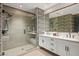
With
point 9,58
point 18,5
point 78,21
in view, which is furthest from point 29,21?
point 78,21

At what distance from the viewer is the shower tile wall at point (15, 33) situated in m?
2.10

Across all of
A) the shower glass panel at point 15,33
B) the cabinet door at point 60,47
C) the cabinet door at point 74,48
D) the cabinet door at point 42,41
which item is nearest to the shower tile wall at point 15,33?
the shower glass panel at point 15,33

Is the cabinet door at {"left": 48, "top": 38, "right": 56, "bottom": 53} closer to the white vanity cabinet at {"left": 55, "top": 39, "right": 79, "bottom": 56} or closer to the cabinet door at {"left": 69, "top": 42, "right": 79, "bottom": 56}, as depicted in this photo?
the white vanity cabinet at {"left": 55, "top": 39, "right": 79, "bottom": 56}

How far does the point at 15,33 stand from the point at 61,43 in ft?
3.92

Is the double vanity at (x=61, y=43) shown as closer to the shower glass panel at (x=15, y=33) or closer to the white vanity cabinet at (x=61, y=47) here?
the white vanity cabinet at (x=61, y=47)

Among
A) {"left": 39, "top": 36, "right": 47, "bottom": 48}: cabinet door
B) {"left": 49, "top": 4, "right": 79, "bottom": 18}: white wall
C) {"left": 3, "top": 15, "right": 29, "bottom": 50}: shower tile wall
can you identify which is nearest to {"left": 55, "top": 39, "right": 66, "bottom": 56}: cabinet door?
{"left": 39, "top": 36, "right": 47, "bottom": 48}: cabinet door

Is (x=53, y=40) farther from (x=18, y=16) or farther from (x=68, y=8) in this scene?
(x=18, y=16)

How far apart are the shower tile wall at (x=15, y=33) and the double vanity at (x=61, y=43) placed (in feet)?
2.41

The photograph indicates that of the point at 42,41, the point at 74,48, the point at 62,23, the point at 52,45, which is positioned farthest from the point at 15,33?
the point at 74,48

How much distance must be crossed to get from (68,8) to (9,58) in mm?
1820

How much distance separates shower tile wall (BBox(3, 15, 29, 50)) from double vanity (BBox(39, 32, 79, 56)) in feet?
2.41

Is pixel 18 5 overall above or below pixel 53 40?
above

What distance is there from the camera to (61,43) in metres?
2.19

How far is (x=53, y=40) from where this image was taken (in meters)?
2.52
